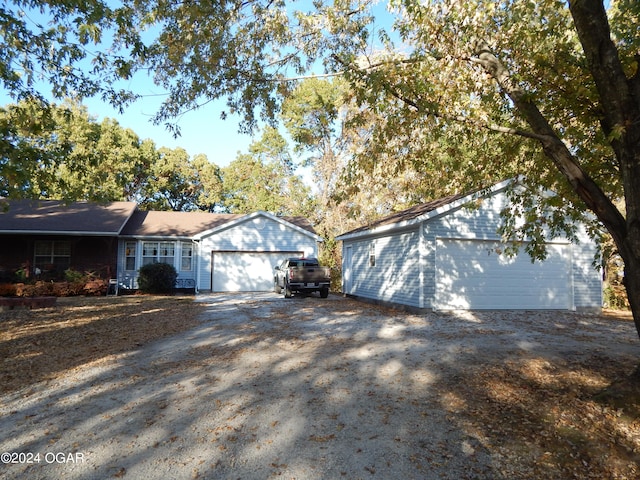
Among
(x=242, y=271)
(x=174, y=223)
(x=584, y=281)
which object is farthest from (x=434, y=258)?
(x=174, y=223)

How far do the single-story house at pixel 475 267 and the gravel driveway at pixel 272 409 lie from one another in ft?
14.2

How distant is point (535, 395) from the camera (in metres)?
5.29

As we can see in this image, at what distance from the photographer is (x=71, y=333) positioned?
956cm

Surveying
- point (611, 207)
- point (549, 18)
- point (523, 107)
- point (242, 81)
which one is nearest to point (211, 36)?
point (242, 81)

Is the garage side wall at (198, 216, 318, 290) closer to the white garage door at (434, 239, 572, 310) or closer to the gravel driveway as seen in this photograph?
the white garage door at (434, 239, 572, 310)

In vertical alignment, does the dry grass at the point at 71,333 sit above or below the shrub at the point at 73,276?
below

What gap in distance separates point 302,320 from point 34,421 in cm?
747

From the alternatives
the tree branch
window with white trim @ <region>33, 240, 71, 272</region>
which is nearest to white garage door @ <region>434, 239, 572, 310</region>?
the tree branch

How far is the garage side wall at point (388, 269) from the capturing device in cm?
1382

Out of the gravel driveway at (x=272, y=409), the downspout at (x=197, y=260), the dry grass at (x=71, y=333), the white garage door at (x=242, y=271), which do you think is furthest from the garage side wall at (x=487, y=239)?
the downspout at (x=197, y=260)

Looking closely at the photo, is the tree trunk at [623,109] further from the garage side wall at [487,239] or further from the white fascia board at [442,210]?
the garage side wall at [487,239]

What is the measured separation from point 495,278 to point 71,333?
11978 millimetres

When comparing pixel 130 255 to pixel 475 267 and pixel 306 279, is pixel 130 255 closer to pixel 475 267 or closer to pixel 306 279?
pixel 306 279

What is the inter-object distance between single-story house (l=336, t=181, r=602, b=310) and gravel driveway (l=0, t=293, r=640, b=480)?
170 inches
